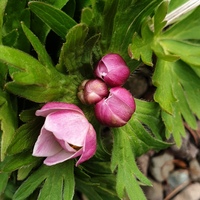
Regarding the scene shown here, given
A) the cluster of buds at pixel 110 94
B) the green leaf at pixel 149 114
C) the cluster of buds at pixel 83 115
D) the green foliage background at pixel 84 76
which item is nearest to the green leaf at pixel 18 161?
the green foliage background at pixel 84 76

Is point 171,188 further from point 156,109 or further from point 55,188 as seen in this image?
point 55,188

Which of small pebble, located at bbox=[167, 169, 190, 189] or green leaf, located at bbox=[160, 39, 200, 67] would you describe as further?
small pebble, located at bbox=[167, 169, 190, 189]

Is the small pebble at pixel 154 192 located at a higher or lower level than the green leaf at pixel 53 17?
lower

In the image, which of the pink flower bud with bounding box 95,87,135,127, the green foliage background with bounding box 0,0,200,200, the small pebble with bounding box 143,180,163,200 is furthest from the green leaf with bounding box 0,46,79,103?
the small pebble with bounding box 143,180,163,200

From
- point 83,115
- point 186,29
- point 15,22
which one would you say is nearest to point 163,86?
point 186,29

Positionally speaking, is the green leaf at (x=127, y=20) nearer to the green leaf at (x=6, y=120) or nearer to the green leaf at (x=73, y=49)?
the green leaf at (x=73, y=49)

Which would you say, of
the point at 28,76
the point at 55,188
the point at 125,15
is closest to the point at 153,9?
the point at 125,15

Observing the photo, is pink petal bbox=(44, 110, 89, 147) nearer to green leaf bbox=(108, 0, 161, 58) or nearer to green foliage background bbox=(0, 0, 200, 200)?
green foliage background bbox=(0, 0, 200, 200)
